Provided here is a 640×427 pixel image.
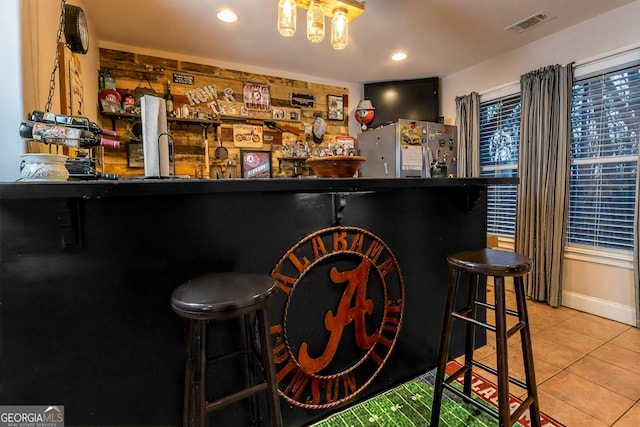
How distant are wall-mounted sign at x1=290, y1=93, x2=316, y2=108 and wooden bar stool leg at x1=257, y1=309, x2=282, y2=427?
3593 millimetres

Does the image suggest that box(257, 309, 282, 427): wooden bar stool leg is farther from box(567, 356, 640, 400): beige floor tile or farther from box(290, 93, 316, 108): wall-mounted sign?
box(290, 93, 316, 108): wall-mounted sign

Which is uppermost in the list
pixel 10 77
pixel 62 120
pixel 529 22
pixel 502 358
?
pixel 529 22

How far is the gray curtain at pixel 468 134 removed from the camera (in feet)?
12.4

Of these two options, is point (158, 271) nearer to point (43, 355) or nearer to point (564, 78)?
point (43, 355)

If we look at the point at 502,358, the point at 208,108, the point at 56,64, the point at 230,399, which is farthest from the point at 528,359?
the point at 208,108

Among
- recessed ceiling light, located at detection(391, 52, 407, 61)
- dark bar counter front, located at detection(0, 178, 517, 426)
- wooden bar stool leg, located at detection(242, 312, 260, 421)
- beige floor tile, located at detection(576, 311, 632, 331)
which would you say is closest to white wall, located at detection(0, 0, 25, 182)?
dark bar counter front, located at detection(0, 178, 517, 426)

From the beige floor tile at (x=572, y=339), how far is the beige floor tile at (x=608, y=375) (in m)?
0.17

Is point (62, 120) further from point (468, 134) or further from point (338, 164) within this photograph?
point (468, 134)

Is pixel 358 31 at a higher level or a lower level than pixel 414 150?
higher

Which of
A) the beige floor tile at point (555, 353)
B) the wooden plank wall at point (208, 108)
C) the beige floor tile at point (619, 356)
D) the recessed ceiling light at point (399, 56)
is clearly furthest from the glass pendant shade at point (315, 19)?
the beige floor tile at point (619, 356)

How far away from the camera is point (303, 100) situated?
13.6ft

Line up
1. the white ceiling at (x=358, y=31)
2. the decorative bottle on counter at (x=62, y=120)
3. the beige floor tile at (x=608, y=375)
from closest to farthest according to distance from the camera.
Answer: the decorative bottle on counter at (x=62, y=120) < the beige floor tile at (x=608, y=375) < the white ceiling at (x=358, y=31)

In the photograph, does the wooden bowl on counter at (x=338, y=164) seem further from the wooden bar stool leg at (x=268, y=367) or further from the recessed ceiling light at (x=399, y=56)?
the recessed ceiling light at (x=399, y=56)

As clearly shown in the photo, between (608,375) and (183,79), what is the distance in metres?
4.52
